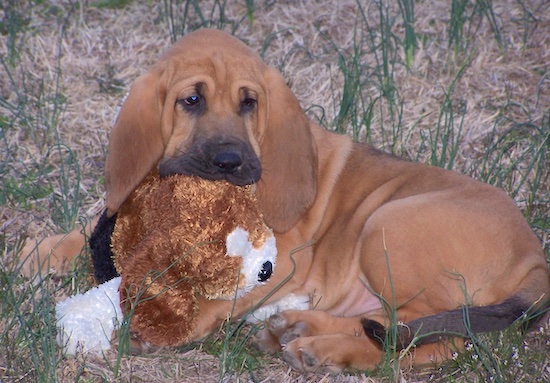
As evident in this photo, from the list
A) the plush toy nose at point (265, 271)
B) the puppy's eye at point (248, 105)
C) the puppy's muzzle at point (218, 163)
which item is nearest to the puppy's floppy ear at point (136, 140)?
the puppy's muzzle at point (218, 163)

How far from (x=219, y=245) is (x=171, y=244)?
0.20 m

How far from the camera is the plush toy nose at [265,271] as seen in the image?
12.2 feet

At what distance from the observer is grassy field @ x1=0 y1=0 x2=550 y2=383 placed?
12.2 feet

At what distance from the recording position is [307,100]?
20.9ft

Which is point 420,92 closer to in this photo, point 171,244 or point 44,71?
point 44,71

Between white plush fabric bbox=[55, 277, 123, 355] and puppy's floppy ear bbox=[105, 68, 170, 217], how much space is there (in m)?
0.44

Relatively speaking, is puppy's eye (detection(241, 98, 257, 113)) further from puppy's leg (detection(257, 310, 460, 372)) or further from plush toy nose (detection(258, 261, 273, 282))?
puppy's leg (detection(257, 310, 460, 372))

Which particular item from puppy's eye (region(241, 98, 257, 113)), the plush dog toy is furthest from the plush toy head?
puppy's eye (region(241, 98, 257, 113))

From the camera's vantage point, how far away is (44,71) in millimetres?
6484

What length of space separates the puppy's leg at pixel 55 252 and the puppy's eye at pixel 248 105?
1020 mm

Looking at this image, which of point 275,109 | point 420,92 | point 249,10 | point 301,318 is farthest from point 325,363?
point 249,10

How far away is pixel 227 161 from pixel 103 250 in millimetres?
769

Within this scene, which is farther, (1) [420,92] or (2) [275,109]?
(1) [420,92]

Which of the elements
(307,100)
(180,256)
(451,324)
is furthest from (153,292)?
(307,100)
